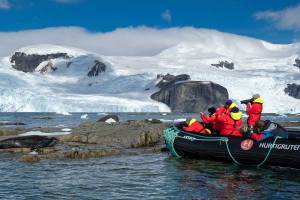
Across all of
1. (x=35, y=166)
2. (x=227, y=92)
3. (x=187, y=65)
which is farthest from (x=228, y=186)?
(x=187, y=65)

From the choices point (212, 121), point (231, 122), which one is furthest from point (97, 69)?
point (231, 122)

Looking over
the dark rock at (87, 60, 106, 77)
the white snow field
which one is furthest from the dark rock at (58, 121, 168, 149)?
the dark rock at (87, 60, 106, 77)

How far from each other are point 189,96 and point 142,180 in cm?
Answer: 12856

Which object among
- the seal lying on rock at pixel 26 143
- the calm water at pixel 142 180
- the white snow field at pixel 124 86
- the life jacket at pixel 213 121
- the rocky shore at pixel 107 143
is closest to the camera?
the calm water at pixel 142 180

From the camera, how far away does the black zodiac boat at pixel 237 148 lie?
12.0 metres

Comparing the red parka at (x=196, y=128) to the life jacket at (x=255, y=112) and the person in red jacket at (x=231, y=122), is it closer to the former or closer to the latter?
the person in red jacket at (x=231, y=122)

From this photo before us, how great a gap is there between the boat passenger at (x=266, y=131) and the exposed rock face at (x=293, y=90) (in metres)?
122

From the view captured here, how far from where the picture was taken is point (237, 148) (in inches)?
513

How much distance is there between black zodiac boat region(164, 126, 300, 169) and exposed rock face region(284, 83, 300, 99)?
121 m

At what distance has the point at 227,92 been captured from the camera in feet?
432

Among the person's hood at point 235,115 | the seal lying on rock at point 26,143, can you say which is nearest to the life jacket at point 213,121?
the person's hood at point 235,115

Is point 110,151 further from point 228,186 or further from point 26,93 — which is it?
point 26,93

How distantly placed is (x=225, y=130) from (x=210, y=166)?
1478 millimetres

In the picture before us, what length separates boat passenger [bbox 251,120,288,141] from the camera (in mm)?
12742
